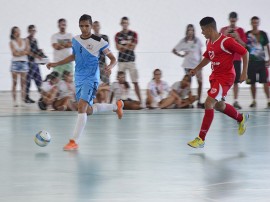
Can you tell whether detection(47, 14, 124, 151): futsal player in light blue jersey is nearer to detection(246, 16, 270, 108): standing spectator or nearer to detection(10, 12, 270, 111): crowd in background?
detection(10, 12, 270, 111): crowd in background

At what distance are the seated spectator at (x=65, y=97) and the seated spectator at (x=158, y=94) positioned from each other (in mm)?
1328

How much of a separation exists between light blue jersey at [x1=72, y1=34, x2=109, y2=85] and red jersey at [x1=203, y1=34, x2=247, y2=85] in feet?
3.89

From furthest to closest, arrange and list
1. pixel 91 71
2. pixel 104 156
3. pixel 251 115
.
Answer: pixel 251 115 < pixel 91 71 < pixel 104 156

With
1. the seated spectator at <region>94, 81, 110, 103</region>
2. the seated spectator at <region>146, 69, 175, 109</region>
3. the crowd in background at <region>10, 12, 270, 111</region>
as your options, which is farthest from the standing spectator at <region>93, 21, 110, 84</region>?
the seated spectator at <region>146, 69, 175, 109</region>

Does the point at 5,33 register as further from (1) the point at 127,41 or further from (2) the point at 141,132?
(2) the point at 141,132

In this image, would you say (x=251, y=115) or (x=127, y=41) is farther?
(x=127, y=41)

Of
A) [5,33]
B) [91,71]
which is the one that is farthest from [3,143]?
[5,33]

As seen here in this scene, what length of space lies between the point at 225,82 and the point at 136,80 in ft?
19.5

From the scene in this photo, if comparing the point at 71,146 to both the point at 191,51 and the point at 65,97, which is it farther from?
the point at 191,51

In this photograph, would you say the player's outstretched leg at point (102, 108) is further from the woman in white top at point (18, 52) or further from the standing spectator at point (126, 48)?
the woman in white top at point (18, 52)

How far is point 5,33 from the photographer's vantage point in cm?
2006

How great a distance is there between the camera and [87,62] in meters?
9.15

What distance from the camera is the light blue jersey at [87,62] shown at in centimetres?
912

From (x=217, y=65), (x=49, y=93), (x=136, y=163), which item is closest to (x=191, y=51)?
(x=49, y=93)
